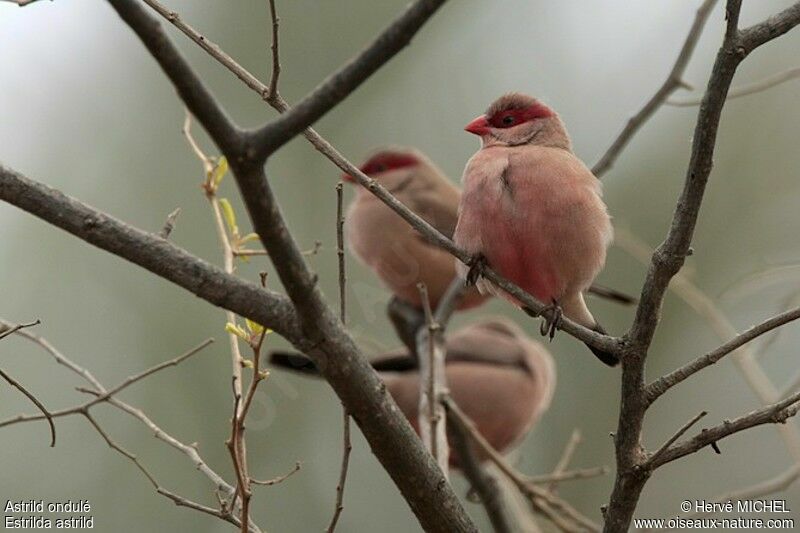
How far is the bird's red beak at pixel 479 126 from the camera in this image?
14.4 ft

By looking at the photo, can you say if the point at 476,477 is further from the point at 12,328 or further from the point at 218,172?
the point at 12,328

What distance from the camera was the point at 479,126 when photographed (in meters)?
4.40

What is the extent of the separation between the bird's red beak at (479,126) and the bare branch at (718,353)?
1.89 m

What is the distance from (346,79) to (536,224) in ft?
5.83

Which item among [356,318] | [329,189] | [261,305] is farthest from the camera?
[329,189]

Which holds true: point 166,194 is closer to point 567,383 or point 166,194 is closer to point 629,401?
point 567,383

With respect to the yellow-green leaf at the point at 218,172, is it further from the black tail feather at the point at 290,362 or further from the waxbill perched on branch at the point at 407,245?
the waxbill perched on branch at the point at 407,245

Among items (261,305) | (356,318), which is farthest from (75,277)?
(261,305)


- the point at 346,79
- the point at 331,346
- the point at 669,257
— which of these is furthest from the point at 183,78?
the point at 669,257

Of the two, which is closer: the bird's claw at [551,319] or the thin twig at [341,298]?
the thin twig at [341,298]

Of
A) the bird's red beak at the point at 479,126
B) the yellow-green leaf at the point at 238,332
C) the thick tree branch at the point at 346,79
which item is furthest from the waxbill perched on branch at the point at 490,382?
the thick tree branch at the point at 346,79

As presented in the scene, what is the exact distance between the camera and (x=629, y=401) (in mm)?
2740

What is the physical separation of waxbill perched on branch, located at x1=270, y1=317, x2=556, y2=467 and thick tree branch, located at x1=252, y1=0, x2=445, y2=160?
4713 mm

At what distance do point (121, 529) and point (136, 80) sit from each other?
474cm
